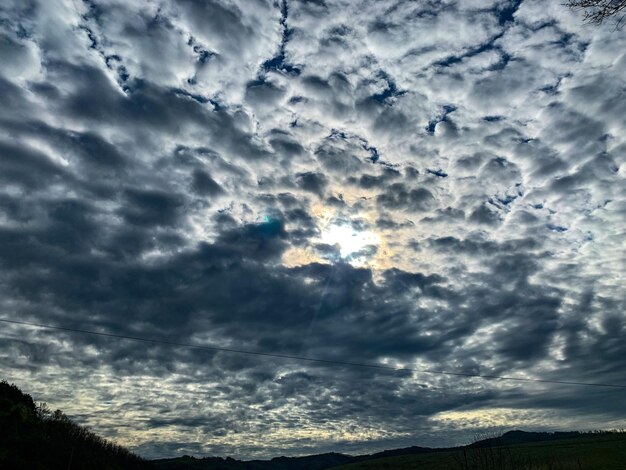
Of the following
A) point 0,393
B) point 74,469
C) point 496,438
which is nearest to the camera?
point 496,438

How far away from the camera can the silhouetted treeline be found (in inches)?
1574

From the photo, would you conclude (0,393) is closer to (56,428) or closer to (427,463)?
(56,428)

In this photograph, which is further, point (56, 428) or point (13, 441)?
point (56, 428)

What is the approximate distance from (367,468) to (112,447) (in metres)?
97.1

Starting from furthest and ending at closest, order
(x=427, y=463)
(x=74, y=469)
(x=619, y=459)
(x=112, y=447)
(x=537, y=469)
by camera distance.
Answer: (x=427, y=463), (x=112, y=447), (x=619, y=459), (x=74, y=469), (x=537, y=469)

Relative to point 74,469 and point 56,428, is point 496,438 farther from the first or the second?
point 56,428

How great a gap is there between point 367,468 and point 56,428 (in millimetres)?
118361

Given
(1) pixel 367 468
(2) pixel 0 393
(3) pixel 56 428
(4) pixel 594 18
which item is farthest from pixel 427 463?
(4) pixel 594 18

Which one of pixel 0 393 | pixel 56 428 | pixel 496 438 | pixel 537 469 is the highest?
pixel 0 393

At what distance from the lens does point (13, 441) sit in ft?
139

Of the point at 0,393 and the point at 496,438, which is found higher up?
the point at 0,393

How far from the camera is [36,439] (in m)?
47.2

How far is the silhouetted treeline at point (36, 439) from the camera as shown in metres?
40.0

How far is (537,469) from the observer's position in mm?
33219
